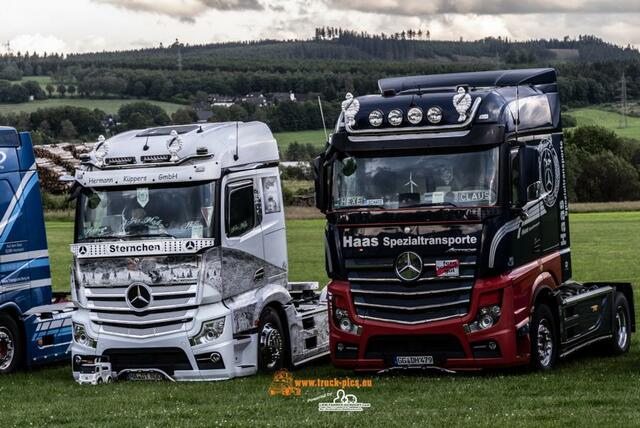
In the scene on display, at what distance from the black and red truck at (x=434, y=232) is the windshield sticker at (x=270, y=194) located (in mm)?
2101

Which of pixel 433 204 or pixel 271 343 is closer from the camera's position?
pixel 433 204

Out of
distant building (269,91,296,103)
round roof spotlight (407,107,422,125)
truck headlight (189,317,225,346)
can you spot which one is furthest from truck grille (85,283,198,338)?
distant building (269,91,296,103)

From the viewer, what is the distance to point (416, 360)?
15.9 metres

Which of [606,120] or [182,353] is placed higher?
[182,353]

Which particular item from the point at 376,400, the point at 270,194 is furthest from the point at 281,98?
the point at 376,400

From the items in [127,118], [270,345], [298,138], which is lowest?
[127,118]

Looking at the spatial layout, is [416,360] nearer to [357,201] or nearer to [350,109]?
[357,201]

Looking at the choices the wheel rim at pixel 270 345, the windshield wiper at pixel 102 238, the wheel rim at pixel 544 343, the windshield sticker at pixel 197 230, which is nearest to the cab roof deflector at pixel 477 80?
the windshield sticker at pixel 197 230

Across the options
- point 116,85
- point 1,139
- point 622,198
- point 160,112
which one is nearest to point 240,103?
point 160,112

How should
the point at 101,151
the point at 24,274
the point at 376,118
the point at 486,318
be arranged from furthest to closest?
the point at 24,274 < the point at 101,151 < the point at 376,118 < the point at 486,318

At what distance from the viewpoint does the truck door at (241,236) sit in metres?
Answer: 16.9

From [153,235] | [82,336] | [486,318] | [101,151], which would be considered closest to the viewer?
[486,318]

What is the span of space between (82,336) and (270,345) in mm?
2626

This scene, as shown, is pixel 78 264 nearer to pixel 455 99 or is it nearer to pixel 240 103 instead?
pixel 455 99
